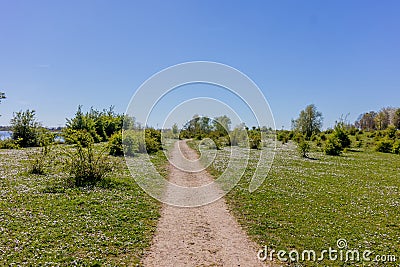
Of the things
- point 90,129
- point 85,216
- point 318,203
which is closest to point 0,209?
point 85,216

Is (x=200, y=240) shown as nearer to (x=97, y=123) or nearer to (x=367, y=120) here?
(x=97, y=123)

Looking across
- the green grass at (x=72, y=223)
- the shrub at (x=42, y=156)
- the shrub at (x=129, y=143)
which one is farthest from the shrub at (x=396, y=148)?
the shrub at (x=42, y=156)

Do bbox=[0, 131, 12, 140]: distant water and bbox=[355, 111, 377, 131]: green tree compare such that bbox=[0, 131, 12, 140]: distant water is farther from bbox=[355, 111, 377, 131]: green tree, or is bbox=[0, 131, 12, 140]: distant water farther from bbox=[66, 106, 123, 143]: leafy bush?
bbox=[355, 111, 377, 131]: green tree

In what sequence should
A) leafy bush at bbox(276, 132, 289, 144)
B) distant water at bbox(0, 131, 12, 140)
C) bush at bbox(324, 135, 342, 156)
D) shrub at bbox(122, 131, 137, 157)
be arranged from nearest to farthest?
1. shrub at bbox(122, 131, 137, 157)
2. bush at bbox(324, 135, 342, 156)
3. distant water at bbox(0, 131, 12, 140)
4. leafy bush at bbox(276, 132, 289, 144)

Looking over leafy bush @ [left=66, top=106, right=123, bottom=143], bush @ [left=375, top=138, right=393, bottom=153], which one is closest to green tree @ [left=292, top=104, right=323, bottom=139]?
bush @ [left=375, top=138, right=393, bottom=153]

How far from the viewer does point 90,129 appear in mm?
48094

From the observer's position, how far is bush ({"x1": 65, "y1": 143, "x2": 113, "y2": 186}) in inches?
609

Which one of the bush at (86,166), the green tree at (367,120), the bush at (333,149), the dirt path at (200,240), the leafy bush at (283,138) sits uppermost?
the green tree at (367,120)

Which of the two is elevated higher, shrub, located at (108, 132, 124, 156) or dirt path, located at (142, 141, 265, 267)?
shrub, located at (108, 132, 124, 156)

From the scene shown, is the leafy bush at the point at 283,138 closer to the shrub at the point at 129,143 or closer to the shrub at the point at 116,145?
the shrub at the point at 129,143

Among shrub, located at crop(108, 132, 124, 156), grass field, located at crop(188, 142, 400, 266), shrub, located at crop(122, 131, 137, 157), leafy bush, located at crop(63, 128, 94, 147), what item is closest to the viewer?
grass field, located at crop(188, 142, 400, 266)

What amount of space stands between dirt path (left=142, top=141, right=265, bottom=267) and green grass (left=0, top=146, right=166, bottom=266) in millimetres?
503

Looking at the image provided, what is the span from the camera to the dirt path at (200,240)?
7.62 metres

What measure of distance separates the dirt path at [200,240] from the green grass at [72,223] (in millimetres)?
503
